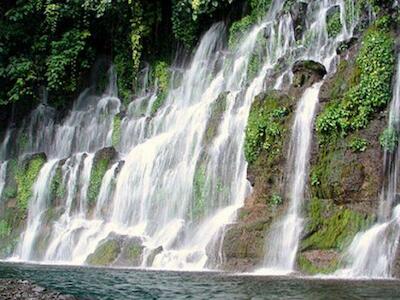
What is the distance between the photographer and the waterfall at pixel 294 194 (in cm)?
1573

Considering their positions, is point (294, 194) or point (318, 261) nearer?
point (318, 261)

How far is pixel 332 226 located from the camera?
15484 millimetres

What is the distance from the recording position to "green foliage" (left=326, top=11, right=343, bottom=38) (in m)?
22.1

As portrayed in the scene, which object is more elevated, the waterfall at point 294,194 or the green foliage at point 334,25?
the green foliage at point 334,25

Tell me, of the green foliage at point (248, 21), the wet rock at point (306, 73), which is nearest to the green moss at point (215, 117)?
the wet rock at point (306, 73)

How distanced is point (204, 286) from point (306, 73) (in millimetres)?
8447

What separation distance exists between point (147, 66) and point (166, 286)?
771 inches

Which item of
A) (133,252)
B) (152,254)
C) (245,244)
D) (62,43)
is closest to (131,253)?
(133,252)

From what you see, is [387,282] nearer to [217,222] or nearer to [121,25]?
[217,222]

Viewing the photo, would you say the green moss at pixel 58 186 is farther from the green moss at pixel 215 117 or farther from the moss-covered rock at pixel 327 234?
the moss-covered rock at pixel 327 234

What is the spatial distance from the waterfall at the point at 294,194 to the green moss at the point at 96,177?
9.19 metres

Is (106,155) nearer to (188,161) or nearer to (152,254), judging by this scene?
(188,161)

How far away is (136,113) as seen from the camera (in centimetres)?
2877

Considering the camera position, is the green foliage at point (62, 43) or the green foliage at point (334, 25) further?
the green foliage at point (62, 43)
